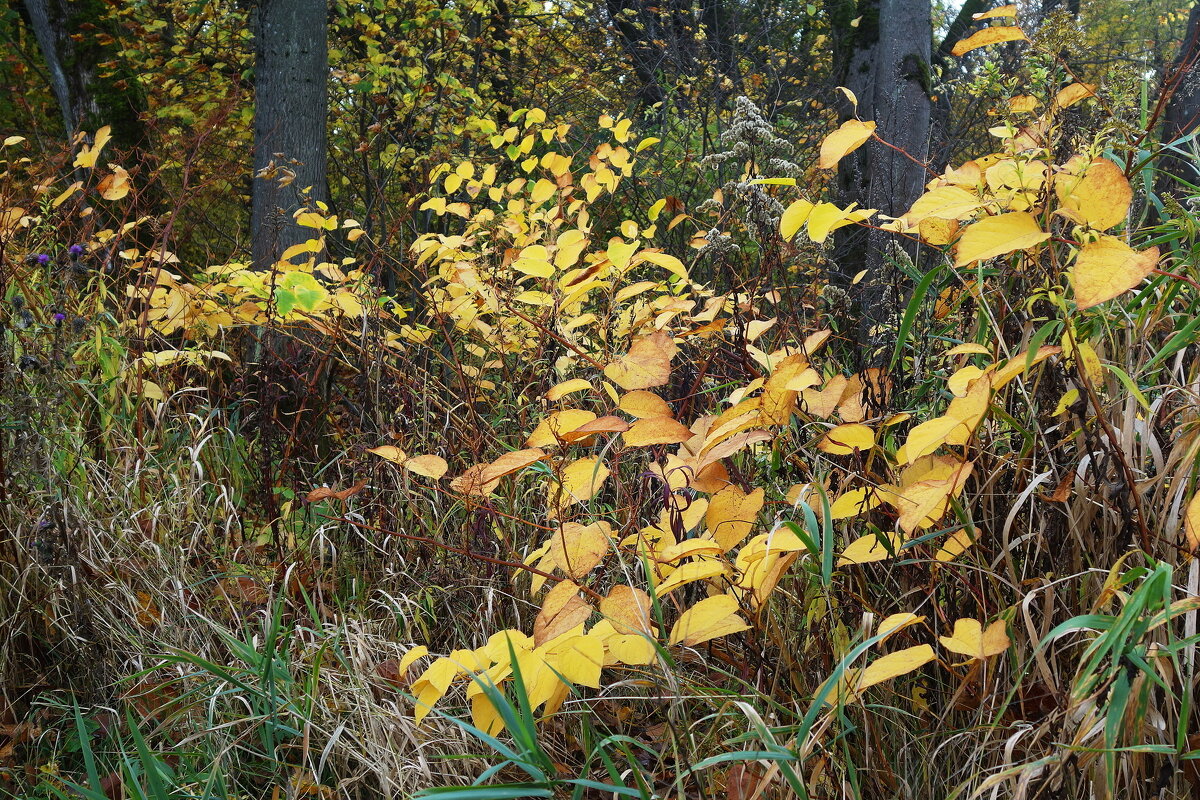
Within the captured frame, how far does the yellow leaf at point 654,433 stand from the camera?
1.22 metres

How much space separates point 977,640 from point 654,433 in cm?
47

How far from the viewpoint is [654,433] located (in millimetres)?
1229

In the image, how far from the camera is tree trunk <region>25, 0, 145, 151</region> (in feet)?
17.0

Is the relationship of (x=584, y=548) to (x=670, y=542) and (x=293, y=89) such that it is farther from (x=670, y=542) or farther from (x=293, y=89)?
(x=293, y=89)

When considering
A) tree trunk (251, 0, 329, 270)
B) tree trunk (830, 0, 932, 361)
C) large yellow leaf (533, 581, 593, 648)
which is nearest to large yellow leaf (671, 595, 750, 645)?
large yellow leaf (533, 581, 593, 648)

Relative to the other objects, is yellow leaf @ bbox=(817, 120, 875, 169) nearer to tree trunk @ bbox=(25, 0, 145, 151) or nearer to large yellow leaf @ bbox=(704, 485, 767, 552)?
large yellow leaf @ bbox=(704, 485, 767, 552)

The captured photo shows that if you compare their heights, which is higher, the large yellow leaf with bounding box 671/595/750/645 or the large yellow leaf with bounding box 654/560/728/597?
the large yellow leaf with bounding box 654/560/728/597

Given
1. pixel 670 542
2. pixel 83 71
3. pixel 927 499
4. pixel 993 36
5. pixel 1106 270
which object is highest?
pixel 83 71

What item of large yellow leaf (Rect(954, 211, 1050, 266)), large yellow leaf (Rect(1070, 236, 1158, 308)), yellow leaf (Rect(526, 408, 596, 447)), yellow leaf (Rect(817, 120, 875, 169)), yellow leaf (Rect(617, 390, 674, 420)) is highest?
yellow leaf (Rect(817, 120, 875, 169))

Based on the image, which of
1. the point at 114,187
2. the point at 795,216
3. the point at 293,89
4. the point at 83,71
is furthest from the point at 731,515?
the point at 83,71

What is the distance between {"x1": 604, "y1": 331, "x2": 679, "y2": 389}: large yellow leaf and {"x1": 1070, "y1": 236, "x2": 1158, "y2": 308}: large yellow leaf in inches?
21.3

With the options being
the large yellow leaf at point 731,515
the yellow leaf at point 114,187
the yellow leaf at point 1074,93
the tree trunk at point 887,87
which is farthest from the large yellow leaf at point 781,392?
the tree trunk at point 887,87

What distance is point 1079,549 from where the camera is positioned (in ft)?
4.33

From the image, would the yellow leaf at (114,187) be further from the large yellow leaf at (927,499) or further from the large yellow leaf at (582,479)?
the large yellow leaf at (927,499)
